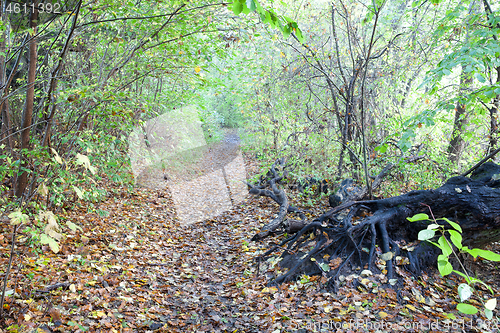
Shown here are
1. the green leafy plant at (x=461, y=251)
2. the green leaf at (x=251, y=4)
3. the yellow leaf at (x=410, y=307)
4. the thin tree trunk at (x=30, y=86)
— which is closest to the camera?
the green leafy plant at (x=461, y=251)

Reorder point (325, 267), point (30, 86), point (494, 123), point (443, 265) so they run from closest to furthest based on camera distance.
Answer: point (443, 265) → point (30, 86) → point (325, 267) → point (494, 123)

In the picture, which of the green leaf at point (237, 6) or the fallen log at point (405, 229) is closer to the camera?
the green leaf at point (237, 6)

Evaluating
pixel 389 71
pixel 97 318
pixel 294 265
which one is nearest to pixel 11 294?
pixel 97 318

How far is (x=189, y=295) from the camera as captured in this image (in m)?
4.41

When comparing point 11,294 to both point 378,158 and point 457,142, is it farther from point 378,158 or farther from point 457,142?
point 457,142

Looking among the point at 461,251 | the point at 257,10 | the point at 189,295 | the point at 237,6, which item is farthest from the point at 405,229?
the point at 237,6

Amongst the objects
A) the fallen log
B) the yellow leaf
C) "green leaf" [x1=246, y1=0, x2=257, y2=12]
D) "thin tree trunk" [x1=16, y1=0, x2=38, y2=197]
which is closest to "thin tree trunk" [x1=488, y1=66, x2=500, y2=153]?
the fallen log

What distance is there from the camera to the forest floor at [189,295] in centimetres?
320

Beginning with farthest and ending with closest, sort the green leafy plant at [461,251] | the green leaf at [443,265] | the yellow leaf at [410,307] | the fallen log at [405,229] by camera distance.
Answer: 1. the fallen log at [405,229]
2. the yellow leaf at [410,307]
3. the green leaf at [443,265]
4. the green leafy plant at [461,251]

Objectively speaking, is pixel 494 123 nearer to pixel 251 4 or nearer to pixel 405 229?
pixel 405 229

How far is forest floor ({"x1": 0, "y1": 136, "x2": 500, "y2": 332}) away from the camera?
3.20 meters

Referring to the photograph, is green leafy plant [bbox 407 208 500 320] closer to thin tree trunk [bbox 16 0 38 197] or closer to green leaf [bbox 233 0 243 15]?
green leaf [bbox 233 0 243 15]

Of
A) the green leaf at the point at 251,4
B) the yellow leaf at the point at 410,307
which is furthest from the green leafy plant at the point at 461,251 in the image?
the yellow leaf at the point at 410,307

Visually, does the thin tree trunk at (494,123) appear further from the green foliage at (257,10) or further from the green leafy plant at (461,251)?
the green leafy plant at (461,251)
